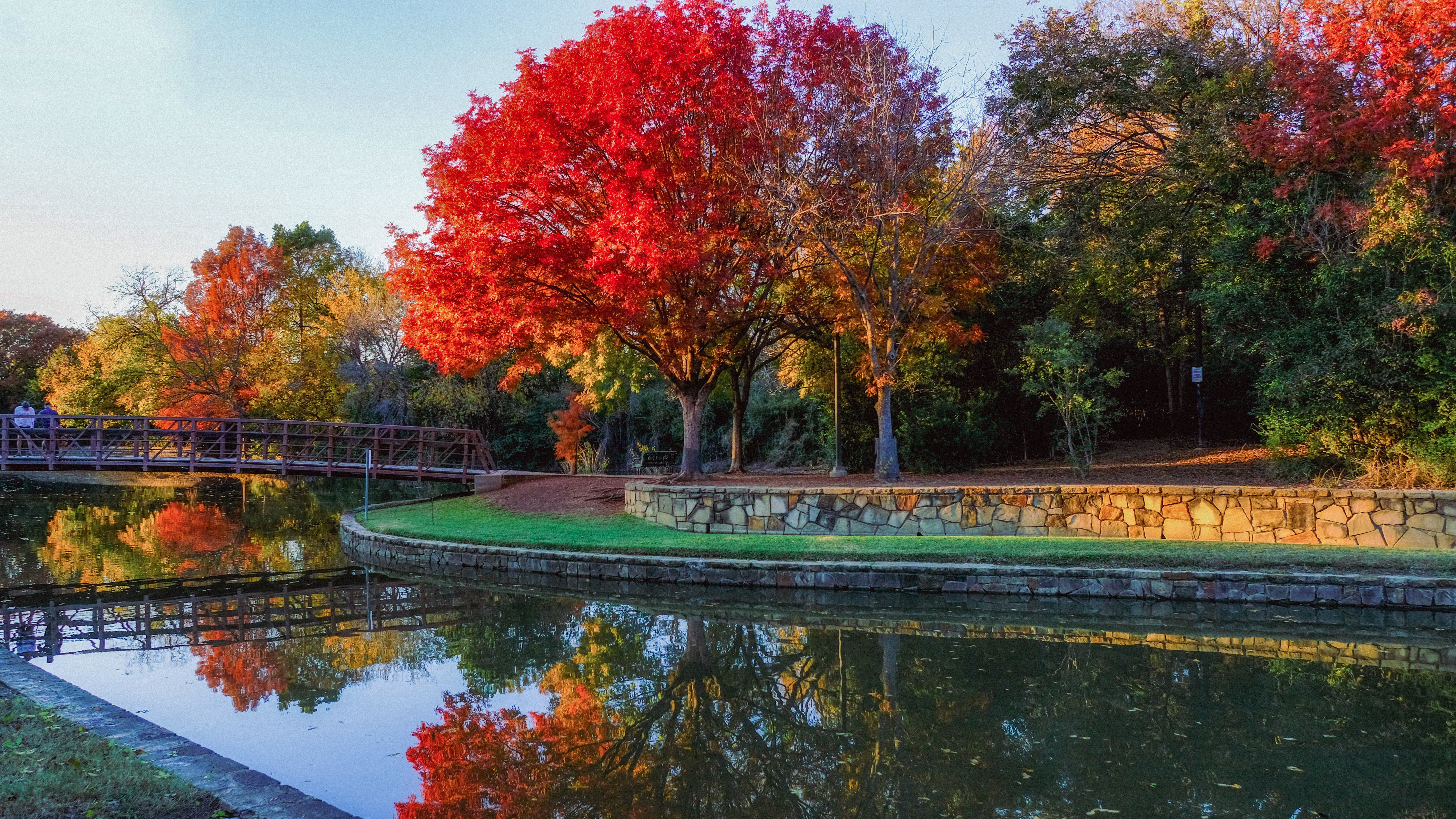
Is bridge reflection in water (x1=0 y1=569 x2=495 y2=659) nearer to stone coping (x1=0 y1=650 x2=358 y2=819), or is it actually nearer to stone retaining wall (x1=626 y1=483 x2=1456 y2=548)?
stone coping (x1=0 y1=650 x2=358 y2=819)

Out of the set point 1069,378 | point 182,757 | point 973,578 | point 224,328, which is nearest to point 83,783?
point 182,757

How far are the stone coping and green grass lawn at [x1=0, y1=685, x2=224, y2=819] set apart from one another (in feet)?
0.29

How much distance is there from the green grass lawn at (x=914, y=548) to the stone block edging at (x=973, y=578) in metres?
0.23

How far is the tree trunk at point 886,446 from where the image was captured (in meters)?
15.8

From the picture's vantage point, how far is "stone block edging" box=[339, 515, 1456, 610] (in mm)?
9867

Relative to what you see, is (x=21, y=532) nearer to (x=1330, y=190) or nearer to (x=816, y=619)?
(x=816, y=619)

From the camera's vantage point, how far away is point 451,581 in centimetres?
1359

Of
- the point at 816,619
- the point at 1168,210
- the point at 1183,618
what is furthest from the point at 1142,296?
the point at 816,619

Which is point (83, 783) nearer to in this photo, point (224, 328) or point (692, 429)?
point (692, 429)

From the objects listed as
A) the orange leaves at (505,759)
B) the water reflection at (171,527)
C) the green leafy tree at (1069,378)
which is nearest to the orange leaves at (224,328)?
the water reflection at (171,527)

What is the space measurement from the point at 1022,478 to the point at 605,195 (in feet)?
31.4

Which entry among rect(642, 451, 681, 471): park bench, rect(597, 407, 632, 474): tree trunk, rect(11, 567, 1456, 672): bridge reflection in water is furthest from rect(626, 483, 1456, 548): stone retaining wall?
rect(597, 407, 632, 474): tree trunk

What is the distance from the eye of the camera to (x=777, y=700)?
23.2 feet

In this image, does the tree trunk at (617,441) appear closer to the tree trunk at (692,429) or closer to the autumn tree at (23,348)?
the tree trunk at (692,429)
